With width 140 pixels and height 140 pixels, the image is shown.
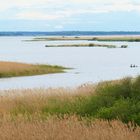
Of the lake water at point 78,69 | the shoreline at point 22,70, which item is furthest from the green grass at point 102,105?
the shoreline at point 22,70

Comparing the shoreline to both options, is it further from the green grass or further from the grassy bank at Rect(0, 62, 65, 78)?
the green grass

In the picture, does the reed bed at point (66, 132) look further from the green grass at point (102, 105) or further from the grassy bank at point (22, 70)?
the grassy bank at point (22, 70)

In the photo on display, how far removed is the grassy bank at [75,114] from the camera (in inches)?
379

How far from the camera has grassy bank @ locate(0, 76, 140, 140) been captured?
9.63 meters

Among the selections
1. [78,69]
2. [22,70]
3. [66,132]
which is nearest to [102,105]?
[66,132]

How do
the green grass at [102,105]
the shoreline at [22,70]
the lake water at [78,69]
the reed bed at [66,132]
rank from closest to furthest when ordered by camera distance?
the reed bed at [66,132] → the green grass at [102,105] → the lake water at [78,69] → the shoreline at [22,70]

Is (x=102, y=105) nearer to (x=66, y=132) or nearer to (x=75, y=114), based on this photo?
(x=75, y=114)

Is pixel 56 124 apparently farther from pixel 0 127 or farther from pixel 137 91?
pixel 137 91

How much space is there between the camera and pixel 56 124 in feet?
34.7

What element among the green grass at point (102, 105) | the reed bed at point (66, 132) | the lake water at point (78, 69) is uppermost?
the reed bed at point (66, 132)

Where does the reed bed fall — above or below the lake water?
above

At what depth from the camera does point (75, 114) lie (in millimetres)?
14203

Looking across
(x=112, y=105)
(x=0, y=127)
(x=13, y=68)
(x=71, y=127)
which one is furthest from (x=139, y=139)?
(x=13, y=68)

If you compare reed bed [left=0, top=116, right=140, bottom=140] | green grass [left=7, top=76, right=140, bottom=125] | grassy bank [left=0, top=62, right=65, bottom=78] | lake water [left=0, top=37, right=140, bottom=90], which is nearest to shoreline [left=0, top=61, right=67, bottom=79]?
grassy bank [left=0, top=62, right=65, bottom=78]
